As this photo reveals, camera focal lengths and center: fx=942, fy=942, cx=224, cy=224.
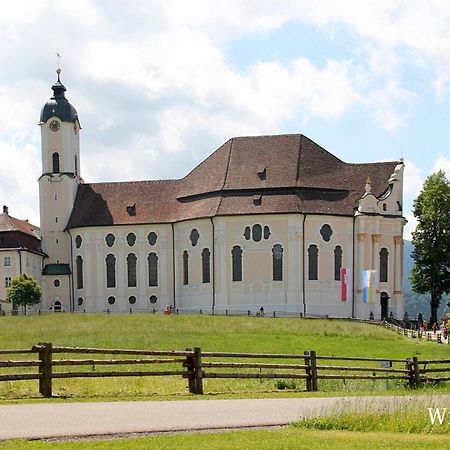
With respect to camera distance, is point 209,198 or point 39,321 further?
point 209,198

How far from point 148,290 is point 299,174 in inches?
704

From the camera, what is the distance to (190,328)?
59.2 m

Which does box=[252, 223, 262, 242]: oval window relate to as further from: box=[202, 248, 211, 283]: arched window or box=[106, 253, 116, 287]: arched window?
box=[106, 253, 116, 287]: arched window

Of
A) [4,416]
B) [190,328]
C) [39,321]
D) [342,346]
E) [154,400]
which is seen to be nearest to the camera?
[4,416]

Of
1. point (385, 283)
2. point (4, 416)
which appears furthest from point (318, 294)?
point (4, 416)

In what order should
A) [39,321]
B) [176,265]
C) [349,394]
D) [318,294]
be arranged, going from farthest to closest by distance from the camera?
[176,265]
[318,294]
[39,321]
[349,394]

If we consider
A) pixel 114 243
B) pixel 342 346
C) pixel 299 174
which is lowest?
pixel 342 346

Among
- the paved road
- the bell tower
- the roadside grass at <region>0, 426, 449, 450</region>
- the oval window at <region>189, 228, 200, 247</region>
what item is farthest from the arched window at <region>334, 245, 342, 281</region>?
the roadside grass at <region>0, 426, 449, 450</region>

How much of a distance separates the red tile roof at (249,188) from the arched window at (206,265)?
132 inches

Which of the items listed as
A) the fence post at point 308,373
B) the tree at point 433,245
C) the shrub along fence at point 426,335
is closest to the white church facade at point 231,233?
the tree at point 433,245

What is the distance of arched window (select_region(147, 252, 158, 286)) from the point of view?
8850 cm

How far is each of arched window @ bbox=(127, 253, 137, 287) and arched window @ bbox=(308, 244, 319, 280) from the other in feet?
56.3

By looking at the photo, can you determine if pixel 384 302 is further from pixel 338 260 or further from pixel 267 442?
pixel 267 442

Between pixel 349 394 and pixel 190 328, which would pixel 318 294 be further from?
pixel 349 394
